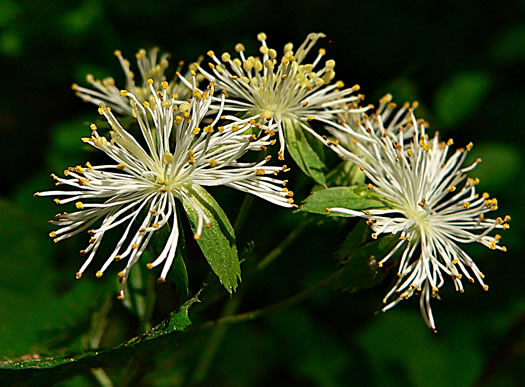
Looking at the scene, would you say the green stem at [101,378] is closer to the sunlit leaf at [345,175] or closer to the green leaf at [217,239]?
the green leaf at [217,239]

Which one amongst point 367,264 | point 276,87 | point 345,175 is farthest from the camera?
point 345,175

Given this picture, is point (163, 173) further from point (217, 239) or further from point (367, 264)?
point (367, 264)

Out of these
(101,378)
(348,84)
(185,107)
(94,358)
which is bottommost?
(94,358)

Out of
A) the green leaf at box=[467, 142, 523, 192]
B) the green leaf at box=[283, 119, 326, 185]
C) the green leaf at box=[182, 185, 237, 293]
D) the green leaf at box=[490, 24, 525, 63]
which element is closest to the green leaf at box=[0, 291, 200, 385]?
the green leaf at box=[182, 185, 237, 293]

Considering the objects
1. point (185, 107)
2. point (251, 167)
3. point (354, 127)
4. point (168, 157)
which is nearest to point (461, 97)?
point (354, 127)

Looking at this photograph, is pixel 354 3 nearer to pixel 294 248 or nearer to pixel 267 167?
pixel 294 248

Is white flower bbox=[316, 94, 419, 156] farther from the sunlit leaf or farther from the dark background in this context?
the dark background

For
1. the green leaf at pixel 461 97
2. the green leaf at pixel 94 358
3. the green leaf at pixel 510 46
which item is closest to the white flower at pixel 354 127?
the green leaf at pixel 94 358

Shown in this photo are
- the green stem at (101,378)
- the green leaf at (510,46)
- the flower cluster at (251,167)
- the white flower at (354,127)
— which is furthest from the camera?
the green leaf at (510,46)
